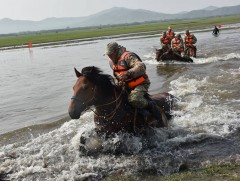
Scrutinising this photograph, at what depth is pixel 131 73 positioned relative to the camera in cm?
753

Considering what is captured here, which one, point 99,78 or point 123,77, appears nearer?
point 99,78

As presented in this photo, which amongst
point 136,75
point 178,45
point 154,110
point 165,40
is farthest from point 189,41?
point 136,75

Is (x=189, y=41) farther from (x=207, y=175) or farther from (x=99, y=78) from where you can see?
(x=207, y=175)

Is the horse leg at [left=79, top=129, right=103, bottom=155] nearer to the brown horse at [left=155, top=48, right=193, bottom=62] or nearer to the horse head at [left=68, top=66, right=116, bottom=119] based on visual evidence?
the horse head at [left=68, top=66, right=116, bottom=119]

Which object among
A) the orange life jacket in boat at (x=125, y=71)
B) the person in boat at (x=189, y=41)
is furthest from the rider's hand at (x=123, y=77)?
the person in boat at (x=189, y=41)

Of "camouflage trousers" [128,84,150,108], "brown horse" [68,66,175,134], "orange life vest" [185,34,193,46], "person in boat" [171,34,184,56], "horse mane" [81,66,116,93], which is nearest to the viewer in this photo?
"brown horse" [68,66,175,134]

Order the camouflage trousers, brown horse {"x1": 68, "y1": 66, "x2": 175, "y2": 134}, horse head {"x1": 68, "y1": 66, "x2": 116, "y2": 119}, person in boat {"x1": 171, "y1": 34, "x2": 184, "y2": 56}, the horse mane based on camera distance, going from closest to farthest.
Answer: horse head {"x1": 68, "y1": 66, "x2": 116, "y2": 119}, brown horse {"x1": 68, "y1": 66, "x2": 175, "y2": 134}, the horse mane, the camouflage trousers, person in boat {"x1": 171, "y1": 34, "x2": 184, "y2": 56}

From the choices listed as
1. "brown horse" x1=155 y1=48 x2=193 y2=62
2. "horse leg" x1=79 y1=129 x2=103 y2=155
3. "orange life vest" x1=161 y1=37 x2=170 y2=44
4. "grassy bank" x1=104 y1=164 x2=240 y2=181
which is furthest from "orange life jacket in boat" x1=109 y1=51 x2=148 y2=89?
A: "orange life vest" x1=161 y1=37 x2=170 y2=44

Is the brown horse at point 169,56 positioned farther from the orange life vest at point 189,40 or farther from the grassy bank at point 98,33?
the grassy bank at point 98,33

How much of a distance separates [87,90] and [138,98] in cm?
119

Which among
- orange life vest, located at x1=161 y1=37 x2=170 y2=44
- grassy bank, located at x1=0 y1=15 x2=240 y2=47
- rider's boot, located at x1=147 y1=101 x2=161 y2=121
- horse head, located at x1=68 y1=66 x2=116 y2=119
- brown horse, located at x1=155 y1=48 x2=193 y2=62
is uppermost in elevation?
horse head, located at x1=68 y1=66 x2=116 y2=119

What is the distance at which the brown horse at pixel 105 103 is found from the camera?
23.3 ft

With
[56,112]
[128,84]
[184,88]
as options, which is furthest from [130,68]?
[184,88]

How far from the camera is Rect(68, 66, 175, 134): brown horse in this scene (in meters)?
7.09
